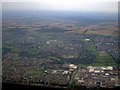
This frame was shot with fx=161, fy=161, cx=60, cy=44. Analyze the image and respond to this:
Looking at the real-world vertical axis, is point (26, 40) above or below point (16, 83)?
above

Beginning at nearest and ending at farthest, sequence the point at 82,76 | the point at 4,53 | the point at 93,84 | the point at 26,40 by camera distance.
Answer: the point at 93,84 < the point at 82,76 < the point at 4,53 < the point at 26,40

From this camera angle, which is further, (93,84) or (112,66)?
(112,66)

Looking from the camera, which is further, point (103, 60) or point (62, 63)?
point (103, 60)

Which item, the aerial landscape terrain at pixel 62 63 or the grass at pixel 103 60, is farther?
the grass at pixel 103 60

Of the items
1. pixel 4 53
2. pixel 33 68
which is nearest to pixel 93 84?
pixel 33 68

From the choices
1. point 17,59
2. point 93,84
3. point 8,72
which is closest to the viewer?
point 93,84

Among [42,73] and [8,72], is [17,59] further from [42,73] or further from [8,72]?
[42,73]

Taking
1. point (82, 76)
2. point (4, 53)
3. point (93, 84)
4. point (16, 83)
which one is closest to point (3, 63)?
point (4, 53)

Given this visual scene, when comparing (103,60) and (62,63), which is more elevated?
(103,60)

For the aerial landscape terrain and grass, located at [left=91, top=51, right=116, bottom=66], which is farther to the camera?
grass, located at [left=91, top=51, right=116, bottom=66]
